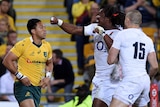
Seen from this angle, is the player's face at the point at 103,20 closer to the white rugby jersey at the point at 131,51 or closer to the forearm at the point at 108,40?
the forearm at the point at 108,40

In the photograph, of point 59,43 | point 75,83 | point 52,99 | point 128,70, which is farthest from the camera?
point 59,43

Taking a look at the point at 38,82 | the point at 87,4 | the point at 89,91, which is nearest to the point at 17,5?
the point at 87,4

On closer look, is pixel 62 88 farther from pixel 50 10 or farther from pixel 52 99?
pixel 50 10

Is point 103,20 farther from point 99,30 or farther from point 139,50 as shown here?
point 139,50

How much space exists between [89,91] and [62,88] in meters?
2.66

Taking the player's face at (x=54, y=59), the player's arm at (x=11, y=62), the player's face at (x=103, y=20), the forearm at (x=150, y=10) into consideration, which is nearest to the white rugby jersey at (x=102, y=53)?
the player's face at (x=103, y=20)

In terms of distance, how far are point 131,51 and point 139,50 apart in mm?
114

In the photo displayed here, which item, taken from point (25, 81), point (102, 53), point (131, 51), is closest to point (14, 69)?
point (25, 81)

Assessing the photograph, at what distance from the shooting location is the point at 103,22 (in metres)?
10.9

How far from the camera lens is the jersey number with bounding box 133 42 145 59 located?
33.0 ft

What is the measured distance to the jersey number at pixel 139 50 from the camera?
1005 centimetres

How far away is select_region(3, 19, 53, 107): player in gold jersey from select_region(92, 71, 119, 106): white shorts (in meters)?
1.01

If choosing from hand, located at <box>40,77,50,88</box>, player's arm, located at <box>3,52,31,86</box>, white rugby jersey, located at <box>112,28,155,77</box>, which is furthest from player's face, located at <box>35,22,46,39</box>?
white rugby jersey, located at <box>112,28,155,77</box>

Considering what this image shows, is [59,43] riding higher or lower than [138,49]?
lower
